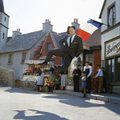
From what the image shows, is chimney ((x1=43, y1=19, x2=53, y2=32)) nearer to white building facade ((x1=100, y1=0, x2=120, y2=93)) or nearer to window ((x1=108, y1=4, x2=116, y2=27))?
white building facade ((x1=100, y1=0, x2=120, y2=93))

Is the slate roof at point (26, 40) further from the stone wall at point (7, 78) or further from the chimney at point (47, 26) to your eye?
the stone wall at point (7, 78)

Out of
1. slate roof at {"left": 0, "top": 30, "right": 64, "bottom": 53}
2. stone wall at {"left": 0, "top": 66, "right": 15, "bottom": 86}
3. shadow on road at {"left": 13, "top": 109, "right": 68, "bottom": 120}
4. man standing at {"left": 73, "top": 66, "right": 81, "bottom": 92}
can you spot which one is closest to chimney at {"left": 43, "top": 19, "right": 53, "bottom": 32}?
slate roof at {"left": 0, "top": 30, "right": 64, "bottom": 53}

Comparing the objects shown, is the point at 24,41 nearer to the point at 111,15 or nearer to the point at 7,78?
the point at 7,78

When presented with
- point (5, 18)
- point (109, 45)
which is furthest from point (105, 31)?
point (5, 18)

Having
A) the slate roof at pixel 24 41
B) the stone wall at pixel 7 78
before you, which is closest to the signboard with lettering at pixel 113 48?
the stone wall at pixel 7 78

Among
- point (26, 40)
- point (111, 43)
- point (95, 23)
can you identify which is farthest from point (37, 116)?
point (26, 40)

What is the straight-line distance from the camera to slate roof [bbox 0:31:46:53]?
4156 centimetres

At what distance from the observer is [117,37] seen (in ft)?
62.0

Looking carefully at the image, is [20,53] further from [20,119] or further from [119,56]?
[20,119]

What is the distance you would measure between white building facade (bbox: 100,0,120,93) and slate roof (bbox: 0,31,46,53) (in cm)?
2040

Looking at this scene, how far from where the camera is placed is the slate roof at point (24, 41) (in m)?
41.6

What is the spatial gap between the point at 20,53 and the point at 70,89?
76.0 feet

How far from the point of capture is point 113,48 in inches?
761

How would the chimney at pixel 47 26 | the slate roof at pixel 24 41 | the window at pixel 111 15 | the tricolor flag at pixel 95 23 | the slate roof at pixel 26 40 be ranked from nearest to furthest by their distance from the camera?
the tricolor flag at pixel 95 23 → the window at pixel 111 15 → the slate roof at pixel 26 40 → the chimney at pixel 47 26 → the slate roof at pixel 24 41
